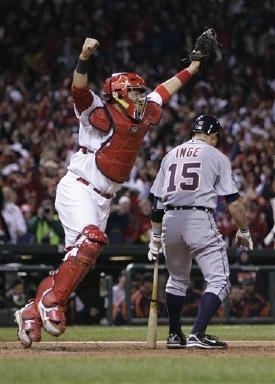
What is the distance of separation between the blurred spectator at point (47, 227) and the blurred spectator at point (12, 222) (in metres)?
0.18

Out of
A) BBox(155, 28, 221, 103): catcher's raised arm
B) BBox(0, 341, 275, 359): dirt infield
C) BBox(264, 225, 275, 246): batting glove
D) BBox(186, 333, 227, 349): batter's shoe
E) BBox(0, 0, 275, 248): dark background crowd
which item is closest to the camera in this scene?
BBox(0, 341, 275, 359): dirt infield

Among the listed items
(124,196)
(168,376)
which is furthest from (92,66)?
(168,376)

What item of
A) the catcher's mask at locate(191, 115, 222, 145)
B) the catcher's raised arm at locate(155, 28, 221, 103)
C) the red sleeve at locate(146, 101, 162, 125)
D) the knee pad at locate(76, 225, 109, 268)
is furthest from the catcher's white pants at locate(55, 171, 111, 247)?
the catcher's raised arm at locate(155, 28, 221, 103)

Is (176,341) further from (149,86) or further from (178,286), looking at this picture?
(149,86)

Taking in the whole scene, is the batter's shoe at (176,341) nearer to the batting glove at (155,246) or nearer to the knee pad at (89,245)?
the batting glove at (155,246)

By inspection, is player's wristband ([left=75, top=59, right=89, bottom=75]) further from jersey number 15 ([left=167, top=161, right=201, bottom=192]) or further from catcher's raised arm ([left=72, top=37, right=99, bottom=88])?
jersey number 15 ([left=167, top=161, right=201, bottom=192])

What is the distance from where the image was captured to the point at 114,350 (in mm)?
9359

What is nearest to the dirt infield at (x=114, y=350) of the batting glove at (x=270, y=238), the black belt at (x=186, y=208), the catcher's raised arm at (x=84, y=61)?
the black belt at (x=186, y=208)

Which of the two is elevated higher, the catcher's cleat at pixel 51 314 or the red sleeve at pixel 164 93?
the red sleeve at pixel 164 93

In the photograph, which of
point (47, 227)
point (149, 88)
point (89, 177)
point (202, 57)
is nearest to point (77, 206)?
point (89, 177)

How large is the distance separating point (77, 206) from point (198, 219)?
0.97m

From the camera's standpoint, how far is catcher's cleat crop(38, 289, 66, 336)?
29.7ft

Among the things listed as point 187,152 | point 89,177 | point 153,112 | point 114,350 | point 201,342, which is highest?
point 153,112

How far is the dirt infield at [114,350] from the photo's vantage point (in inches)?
351
